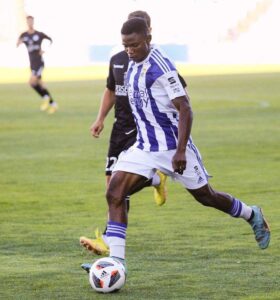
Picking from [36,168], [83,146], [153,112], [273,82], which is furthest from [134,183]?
[273,82]

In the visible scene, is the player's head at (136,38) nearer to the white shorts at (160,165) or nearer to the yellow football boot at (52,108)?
the white shorts at (160,165)

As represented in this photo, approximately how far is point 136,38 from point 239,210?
169 centimetres

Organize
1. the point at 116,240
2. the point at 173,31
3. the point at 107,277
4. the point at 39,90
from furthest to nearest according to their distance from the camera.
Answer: the point at 173,31 → the point at 39,90 → the point at 116,240 → the point at 107,277

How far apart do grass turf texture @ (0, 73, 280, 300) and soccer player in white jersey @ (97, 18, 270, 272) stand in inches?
23.2

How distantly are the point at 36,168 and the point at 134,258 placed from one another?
26.6 ft

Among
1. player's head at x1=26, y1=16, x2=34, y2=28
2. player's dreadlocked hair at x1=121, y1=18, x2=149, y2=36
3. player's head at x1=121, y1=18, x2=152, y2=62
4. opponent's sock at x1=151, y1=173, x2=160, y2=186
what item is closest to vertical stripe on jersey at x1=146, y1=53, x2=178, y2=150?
player's head at x1=121, y1=18, x2=152, y2=62

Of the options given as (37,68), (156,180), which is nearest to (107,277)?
(156,180)

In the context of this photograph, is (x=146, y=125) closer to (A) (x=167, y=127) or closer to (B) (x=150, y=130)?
(B) (x=150, y=130)

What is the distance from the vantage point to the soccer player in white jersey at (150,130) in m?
8.08

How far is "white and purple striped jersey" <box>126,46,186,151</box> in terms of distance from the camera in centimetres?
815

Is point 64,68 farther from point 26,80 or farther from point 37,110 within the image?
point 37,110

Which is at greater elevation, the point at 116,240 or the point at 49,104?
the point at 116,240

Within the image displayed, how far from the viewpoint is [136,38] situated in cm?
809

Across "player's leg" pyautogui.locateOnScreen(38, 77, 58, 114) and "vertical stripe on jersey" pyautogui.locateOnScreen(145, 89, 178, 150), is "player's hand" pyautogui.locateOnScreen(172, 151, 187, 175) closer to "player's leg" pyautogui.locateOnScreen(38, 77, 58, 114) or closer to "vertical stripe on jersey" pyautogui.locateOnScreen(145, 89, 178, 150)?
"vertical stripe on jersey" pyautogui.locateOnScreen(145, 89, 178, 150)
